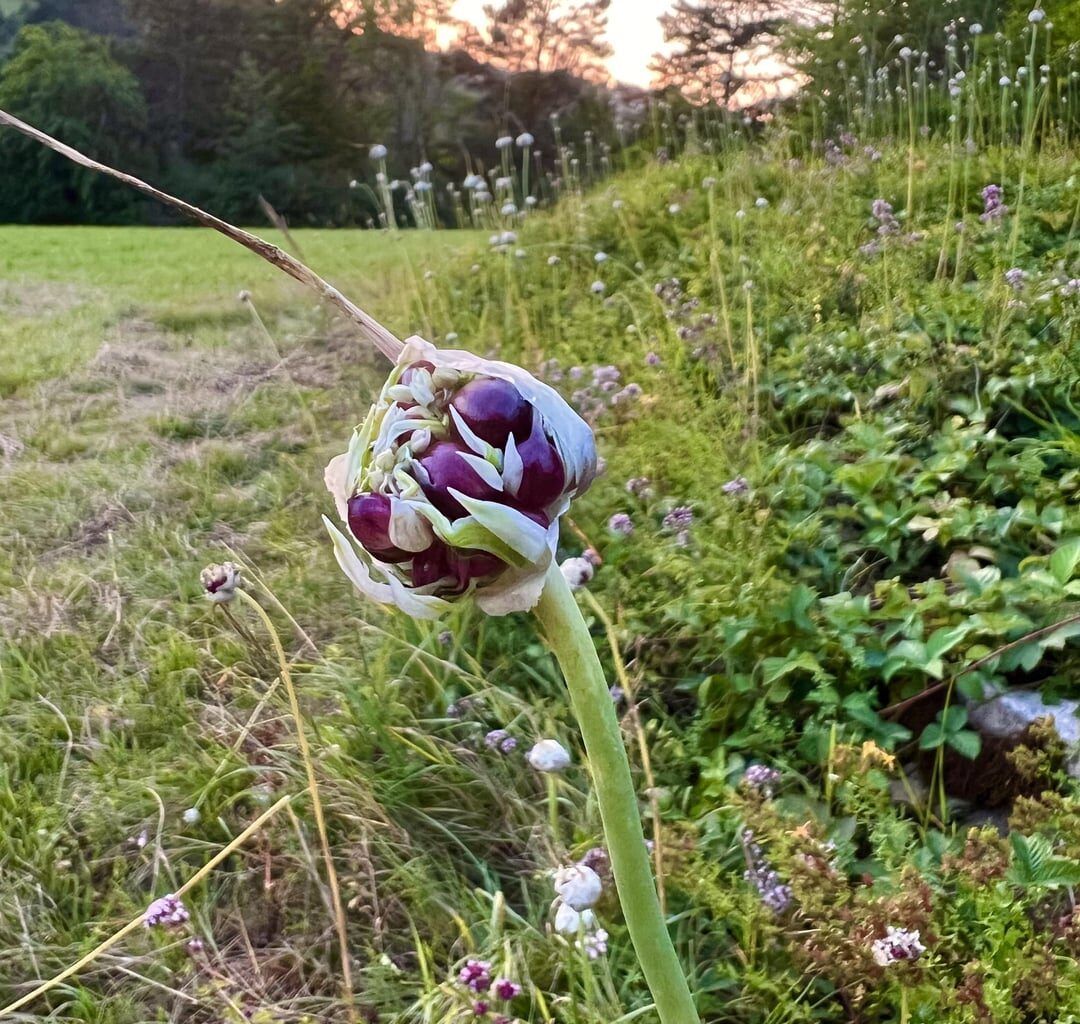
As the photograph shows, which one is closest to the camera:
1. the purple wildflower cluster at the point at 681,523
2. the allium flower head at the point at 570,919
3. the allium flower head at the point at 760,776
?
the allium flower head at the point at 570,919

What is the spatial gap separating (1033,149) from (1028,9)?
70 centimetres

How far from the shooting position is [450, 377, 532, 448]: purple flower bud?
35 cm

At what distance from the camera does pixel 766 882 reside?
89cm

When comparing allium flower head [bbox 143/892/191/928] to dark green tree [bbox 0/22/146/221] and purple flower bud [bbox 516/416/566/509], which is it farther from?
dark green tree [bbox 0/22/146/221]

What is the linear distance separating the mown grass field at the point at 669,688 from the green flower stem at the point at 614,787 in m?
0.34

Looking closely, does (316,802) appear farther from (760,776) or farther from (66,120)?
(66,120)

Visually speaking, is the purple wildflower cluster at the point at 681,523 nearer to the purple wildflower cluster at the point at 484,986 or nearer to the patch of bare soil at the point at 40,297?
the purple wildflower cluster at the point at 484,986

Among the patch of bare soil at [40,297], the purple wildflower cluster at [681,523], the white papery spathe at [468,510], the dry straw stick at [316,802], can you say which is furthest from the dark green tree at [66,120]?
the white papery spathe at [468,510]

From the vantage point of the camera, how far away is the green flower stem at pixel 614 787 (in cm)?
40

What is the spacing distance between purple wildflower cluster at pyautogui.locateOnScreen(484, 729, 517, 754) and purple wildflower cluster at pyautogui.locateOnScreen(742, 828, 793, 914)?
0.32m

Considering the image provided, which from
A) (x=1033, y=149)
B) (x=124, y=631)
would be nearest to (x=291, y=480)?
(x=124, y=631)

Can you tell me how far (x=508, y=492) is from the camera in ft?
1.15

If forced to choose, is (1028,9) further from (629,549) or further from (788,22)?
(629,549)

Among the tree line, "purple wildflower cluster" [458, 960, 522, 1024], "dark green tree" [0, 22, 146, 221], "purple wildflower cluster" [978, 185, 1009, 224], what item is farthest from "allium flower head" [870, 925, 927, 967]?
"dark green tree" [0, 22, 146, 221]
